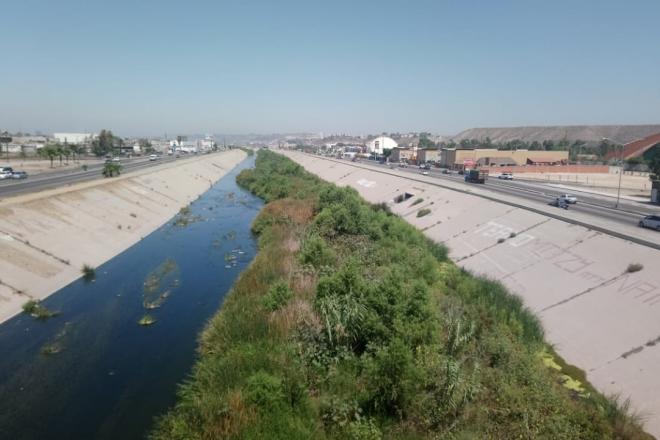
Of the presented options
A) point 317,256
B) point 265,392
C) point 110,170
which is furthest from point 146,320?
point 110,170

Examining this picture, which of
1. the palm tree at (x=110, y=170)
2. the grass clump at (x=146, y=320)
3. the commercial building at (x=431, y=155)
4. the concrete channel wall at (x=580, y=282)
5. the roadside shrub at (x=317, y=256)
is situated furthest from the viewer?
the commercial building at (x=431, y=155)

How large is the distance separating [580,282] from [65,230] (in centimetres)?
3204

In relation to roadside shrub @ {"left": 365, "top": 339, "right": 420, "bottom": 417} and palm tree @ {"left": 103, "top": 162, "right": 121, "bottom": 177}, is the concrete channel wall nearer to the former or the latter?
roadside shrub @ {"left": 365, "top": 339, "right": 420, "bottom": 417}

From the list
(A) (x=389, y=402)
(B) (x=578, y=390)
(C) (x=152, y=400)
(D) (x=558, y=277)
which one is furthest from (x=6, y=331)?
(D) (x=558, y=277)

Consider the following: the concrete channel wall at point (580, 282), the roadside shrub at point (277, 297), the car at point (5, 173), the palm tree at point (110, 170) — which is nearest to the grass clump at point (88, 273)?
the roadside shrub at point (277, 297)

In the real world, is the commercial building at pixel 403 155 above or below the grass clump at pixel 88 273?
above

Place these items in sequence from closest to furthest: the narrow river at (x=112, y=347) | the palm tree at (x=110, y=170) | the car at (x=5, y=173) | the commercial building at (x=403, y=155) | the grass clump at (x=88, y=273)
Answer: the narrow river at (x=112, y=347), the grass clump at (x=88, y=273), the car at (x=5, y=173), the palm tree at (x=110, y=170), the commercial building at (x=403, y=155)

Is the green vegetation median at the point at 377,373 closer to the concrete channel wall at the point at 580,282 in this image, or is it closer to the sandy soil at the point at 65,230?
the concrete channel wall at the point at 580,282

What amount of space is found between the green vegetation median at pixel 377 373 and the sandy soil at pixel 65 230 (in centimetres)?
1179

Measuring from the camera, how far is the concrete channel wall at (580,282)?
47.3 feet

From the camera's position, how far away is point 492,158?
296ft

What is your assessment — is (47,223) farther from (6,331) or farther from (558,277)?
(558,277)

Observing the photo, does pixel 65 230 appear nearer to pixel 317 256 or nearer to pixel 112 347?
pixel 112 347

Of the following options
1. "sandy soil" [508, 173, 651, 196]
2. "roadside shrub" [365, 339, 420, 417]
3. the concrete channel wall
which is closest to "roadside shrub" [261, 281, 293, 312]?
"roadside shrub" [365, 339, 420, 417]
